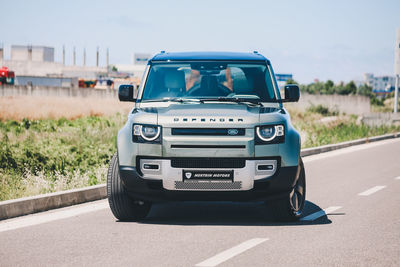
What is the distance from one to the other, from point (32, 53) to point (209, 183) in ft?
597

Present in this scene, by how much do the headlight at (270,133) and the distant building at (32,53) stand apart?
7052 inches

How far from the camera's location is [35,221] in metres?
8.48

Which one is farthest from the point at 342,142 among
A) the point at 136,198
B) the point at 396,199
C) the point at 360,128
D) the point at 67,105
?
the point at 67,105

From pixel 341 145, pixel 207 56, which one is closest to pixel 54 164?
pixel 207 56

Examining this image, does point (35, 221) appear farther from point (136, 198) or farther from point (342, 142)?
point (342, 142)

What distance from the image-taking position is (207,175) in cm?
766

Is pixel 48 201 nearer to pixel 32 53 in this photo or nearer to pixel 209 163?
pixel 209 163

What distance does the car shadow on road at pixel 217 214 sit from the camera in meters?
8.47

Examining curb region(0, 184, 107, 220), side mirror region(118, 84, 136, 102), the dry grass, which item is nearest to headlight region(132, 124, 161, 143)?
side mirror region(118, 84, 136, 102)

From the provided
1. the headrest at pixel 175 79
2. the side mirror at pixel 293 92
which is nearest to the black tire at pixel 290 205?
the side mirror at pixel 293 92

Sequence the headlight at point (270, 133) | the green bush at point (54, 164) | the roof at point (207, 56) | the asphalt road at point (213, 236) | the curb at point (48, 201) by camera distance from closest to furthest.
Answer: the asphalt road at point (213, 236) → the headlight at point (270, 133) → the curb at point (48, 201) → the roof at point (207, 56) → the green bush at point (54, 164)

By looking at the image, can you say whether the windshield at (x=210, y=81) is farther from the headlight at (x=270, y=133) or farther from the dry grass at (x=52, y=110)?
the dry grass at (x=52, y=110)

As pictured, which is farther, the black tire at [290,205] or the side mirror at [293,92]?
the side mirror at [293,92]

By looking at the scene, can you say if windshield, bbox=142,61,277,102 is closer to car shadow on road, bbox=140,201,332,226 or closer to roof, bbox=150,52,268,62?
roof, bbox=150,52,268,62
